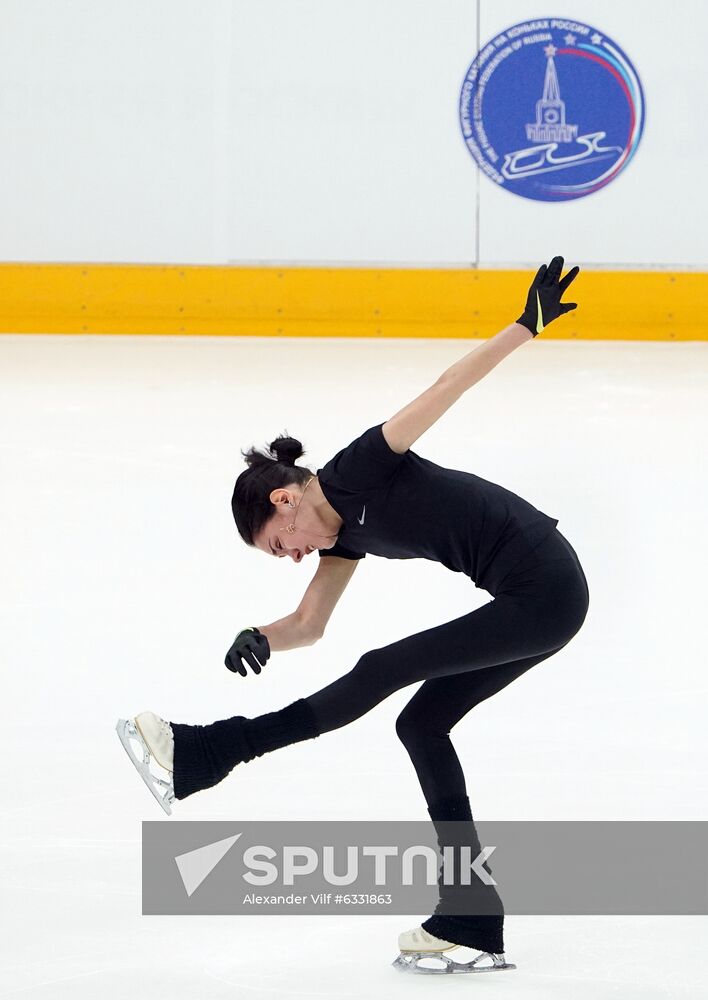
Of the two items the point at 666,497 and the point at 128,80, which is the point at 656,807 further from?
the point at 128,80

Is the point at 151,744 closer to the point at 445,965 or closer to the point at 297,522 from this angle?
Answer: the point at 297,522

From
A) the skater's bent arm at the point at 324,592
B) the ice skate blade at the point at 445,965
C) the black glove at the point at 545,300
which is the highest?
the black glove at the point at 545,300

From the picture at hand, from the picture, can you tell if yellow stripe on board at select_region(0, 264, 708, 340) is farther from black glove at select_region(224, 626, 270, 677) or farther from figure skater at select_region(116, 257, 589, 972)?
black glove at select_region(224, 626, 270, 677)

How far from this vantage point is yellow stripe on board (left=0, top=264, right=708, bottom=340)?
7.81m

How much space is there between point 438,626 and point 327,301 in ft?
17.6

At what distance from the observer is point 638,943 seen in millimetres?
2791

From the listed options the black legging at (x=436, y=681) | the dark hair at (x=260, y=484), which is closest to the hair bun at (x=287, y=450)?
the dark hair at (x=260, y=484)

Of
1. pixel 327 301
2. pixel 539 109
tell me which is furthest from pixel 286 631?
pixel 539 109

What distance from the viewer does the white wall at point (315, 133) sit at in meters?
7.87

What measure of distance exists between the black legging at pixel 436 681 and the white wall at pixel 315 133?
534cm

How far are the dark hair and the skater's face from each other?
15mm

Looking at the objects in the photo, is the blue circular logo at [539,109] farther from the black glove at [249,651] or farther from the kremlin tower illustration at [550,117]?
the black glove at [249,651]

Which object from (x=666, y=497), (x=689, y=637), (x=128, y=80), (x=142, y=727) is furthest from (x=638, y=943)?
(x=128, y=80)

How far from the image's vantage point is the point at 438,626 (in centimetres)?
269
